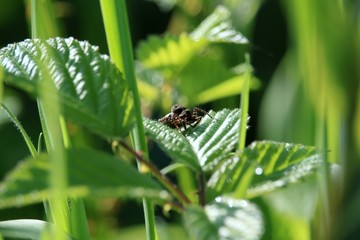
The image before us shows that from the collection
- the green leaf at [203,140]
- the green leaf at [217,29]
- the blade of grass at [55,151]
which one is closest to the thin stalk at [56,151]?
the blade of grass at [55,151]

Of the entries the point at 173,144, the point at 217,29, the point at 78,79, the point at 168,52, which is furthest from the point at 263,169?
the point at 168,52

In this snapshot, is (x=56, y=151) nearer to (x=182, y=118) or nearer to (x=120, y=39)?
(x=120, y=39)

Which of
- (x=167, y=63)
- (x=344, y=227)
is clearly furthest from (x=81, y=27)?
(x=344, y=227)

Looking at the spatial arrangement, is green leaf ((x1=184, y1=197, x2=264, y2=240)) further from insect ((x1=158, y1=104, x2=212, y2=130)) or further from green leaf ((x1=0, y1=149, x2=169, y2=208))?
insect ((x1=158, y1=104, x2=212, y2=130))

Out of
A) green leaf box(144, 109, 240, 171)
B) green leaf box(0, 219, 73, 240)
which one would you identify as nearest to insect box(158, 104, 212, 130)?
green leaf box(144, 109, 240, 171)

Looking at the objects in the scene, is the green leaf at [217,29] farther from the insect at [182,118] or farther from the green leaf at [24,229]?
the green leaf at [24,229]
